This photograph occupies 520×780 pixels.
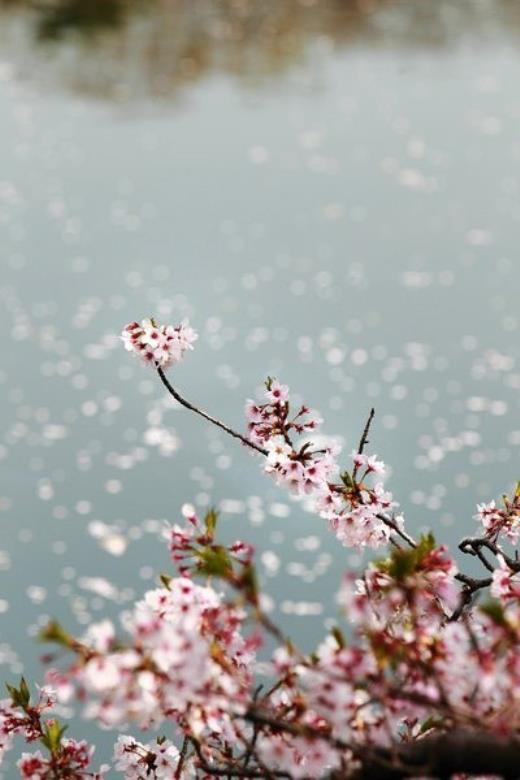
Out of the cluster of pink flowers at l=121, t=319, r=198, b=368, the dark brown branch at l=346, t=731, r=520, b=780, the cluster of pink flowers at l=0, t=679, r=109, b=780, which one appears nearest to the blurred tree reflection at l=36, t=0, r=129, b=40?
the cluster of pink flowers at l=121, t=319, r=198, b=368

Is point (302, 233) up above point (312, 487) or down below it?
above

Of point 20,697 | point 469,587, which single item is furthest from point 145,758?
point 469,587

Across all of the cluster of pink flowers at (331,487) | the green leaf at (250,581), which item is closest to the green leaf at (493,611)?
the green leaf at (250,581)

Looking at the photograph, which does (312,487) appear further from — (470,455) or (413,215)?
(413,215)

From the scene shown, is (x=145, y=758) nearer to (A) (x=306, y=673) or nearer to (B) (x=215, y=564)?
(B) (x=215, y=564)

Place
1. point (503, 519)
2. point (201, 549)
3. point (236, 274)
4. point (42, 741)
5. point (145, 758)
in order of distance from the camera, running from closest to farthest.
A: point (201, 549), point (42, 741), point (145, 758), point (503, 519), point (236, 274)

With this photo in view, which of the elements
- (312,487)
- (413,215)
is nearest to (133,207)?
(413,215)

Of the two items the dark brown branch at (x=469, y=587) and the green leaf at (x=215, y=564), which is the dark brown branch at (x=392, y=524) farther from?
the green leaf at (x=215, y=564)
